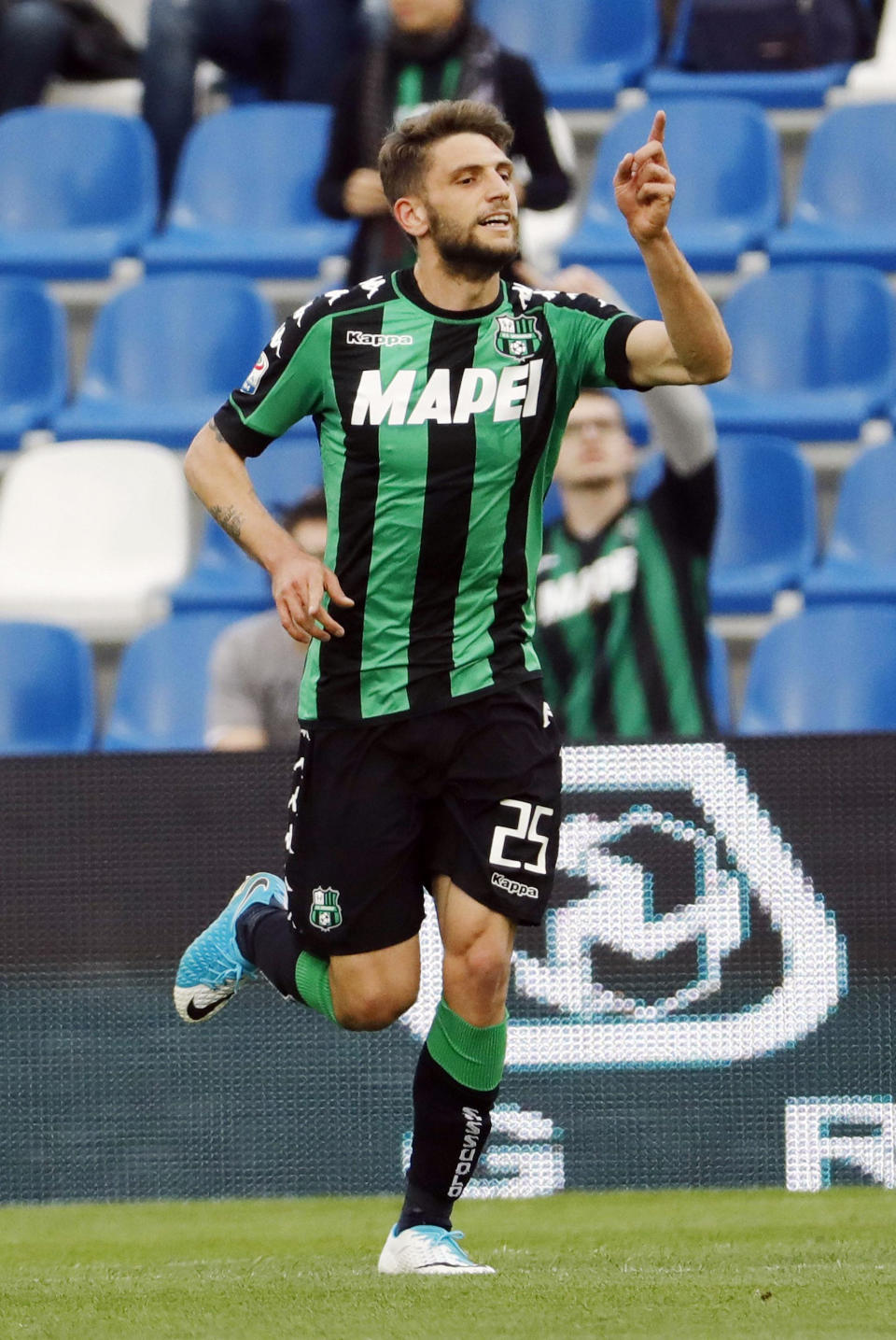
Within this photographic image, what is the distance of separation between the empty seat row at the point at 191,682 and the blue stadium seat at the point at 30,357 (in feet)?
4.00

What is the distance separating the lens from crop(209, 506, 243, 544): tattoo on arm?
4105 mm

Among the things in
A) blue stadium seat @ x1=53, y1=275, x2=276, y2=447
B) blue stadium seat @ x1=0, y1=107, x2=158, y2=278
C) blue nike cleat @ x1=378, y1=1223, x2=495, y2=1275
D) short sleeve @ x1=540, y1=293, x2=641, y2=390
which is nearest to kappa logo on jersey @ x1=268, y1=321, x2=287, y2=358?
short sleeve @ x1=540, y1=293, x2=641, y2=390

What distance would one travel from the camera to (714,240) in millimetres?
8508

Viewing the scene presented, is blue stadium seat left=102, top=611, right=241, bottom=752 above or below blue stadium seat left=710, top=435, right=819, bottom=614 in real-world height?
below

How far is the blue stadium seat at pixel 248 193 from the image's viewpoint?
8.83 metres

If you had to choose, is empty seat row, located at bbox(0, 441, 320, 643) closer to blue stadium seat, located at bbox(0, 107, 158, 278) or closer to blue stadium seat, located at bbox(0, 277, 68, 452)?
blue stadium seat, located at bbox(0, 277, 68, 452)

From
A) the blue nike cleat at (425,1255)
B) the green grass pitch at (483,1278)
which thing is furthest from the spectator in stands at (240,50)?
the blue nike cleat at (425,1255)

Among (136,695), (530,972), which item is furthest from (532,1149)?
(136,695)

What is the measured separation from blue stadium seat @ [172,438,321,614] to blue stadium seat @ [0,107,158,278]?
156cm

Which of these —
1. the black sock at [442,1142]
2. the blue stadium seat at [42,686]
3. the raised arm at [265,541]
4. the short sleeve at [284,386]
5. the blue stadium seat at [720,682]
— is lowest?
the blue stadium seat at [42,686]

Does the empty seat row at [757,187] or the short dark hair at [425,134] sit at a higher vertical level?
the short dark hair at [425,134]

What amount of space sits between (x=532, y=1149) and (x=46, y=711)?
9.76 feet

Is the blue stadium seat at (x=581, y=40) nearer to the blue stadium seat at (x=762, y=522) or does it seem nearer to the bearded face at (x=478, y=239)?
the blue stadium seat at (x=762, y=522)

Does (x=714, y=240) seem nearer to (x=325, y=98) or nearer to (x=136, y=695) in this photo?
(x=325, y=98)
